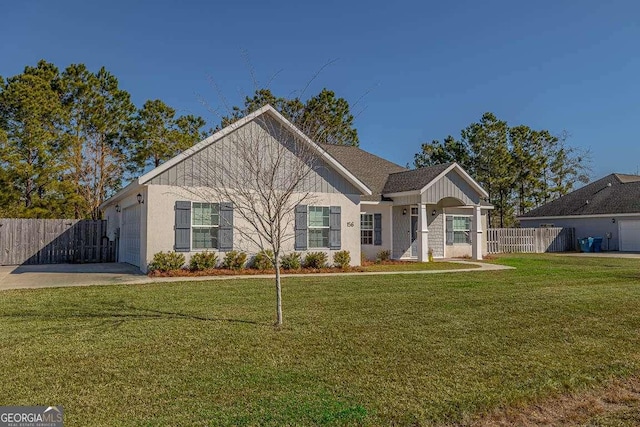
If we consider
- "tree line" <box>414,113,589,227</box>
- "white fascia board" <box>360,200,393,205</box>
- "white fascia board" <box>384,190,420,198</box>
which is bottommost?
"white fascia board" <box>360,200,393,205</box>

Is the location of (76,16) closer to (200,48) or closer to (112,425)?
(200,48)

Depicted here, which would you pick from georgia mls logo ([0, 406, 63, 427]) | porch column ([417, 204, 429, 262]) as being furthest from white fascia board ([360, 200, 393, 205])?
georgia mls logo ([0, 406, 63, 427])

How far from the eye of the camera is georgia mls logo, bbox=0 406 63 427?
344 cm

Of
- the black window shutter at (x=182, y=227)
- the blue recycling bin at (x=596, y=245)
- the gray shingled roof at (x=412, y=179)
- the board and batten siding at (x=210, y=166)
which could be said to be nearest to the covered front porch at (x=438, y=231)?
the gray shingled roof at (x=412, y=179)

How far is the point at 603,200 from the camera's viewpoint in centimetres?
2962

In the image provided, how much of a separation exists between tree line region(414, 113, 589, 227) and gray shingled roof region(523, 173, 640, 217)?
4.27 metres

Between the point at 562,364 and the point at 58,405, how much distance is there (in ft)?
16.0

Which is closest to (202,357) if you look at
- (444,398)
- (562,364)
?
(444,398)

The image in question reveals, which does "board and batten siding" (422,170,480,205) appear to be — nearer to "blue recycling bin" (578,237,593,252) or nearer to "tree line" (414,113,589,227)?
"blue recycling bin" (578,237,593,252)

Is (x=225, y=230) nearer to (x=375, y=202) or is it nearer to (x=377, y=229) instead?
(x=375, y=202)

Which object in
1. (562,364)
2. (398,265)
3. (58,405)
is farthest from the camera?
(398,265)

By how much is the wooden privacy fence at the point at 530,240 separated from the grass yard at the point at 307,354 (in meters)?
17.4

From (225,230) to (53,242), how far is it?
9079 mm

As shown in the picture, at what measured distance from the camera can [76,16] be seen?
44.7 ft
